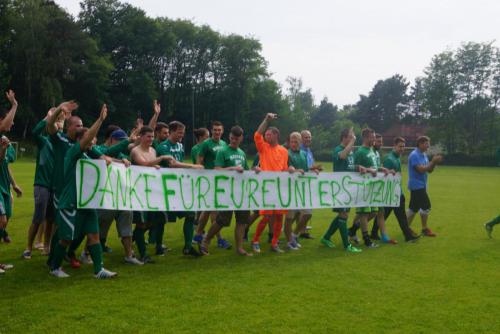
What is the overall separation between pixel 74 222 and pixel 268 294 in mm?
2758

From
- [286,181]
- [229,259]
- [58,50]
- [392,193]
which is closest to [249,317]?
[229,259]

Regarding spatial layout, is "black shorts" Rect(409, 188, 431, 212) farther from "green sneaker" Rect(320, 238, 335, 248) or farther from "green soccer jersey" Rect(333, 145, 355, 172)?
"green sneaker" Rect(320, 238, 335, 248)

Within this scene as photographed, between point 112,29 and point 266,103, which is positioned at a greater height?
point 112,29

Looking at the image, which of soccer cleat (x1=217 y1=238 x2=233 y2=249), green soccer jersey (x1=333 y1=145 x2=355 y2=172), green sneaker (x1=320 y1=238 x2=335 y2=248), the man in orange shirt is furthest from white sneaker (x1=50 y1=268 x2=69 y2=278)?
green soccer jersey (x1=333 y1=145 x2=355 y2=172)

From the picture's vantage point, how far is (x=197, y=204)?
7.88 metres

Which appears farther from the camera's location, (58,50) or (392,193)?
(58,50)

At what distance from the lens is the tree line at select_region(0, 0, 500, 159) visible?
55175 millimetres

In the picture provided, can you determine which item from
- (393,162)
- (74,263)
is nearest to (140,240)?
(74,263)

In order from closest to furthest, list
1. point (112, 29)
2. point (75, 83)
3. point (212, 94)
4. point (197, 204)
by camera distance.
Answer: point (197, 204)
point (75, 83)
point (112, 29)
point (212, 94)

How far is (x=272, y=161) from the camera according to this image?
902 centimetres

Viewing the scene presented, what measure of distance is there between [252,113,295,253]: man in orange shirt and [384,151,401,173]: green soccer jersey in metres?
2.59

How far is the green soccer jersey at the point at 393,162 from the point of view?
34.0 ft

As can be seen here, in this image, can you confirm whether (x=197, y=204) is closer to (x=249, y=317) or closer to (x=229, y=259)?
(x=229, y=259)

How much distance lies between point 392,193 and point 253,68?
67897mm
